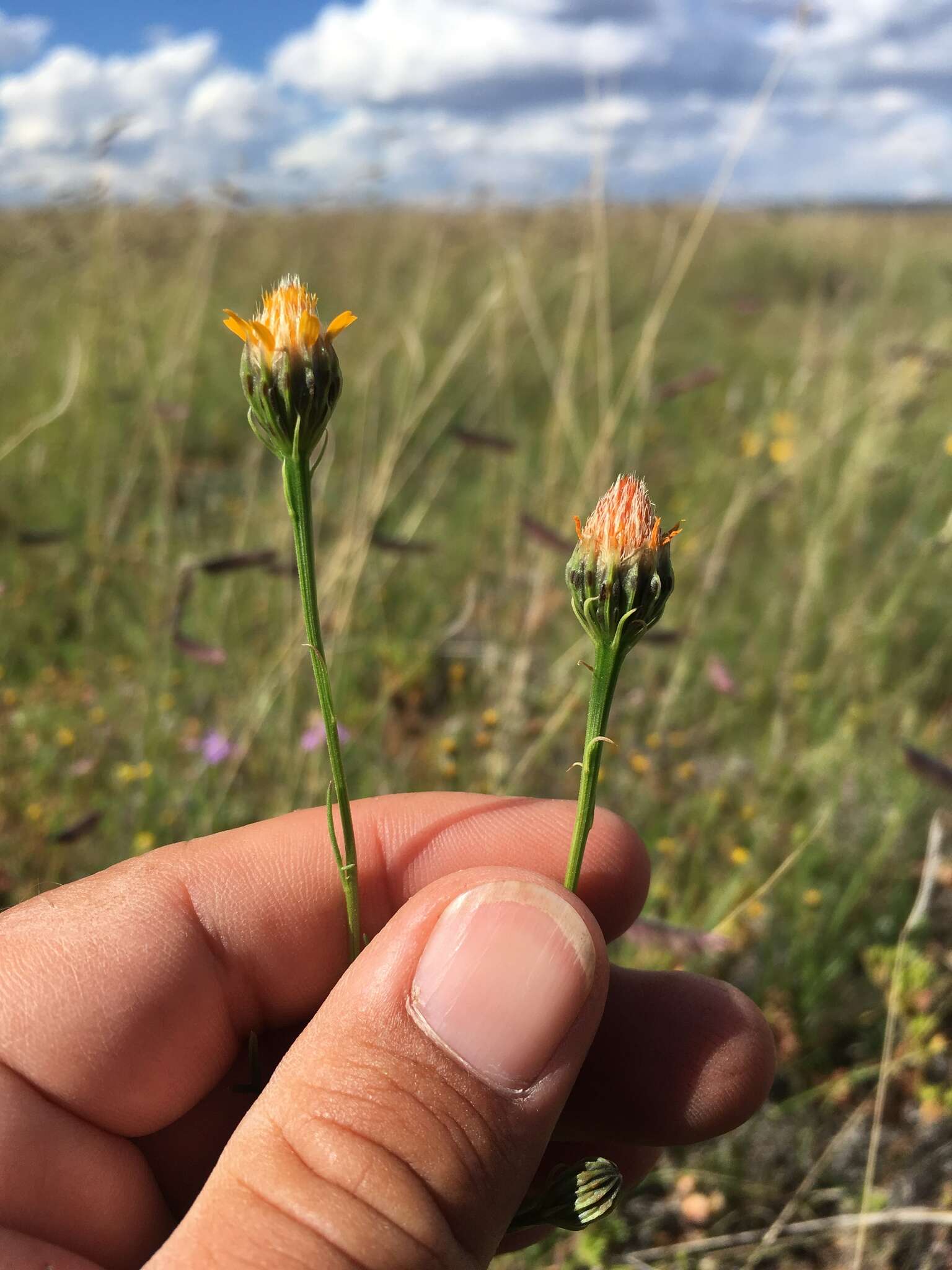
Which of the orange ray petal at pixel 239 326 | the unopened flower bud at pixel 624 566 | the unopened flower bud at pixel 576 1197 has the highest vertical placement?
the orange ray petal at pixel 239 326

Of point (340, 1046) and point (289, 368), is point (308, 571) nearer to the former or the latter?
point (289, 368)

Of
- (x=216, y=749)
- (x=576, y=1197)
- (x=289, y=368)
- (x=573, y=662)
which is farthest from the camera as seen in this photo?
(x=216, y=749)

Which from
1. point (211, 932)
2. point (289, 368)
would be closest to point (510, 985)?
point (211, 932)

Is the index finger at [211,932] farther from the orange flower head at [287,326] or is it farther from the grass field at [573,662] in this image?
the orange flower head at [287,326]

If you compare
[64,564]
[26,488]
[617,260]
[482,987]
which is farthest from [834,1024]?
[617,260]

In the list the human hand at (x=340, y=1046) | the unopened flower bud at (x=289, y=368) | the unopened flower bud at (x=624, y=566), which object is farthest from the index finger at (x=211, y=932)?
the unopened flower bud at (x=289, y=368)

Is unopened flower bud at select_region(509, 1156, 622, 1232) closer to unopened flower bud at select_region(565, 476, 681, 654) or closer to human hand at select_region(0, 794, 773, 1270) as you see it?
human hand at select_region(0, 794, 773, 1270)
